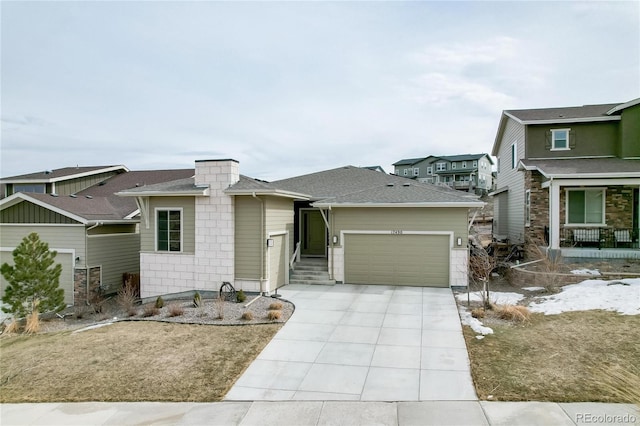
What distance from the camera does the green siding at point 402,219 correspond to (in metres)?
14.1

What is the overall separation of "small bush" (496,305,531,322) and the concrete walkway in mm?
4114

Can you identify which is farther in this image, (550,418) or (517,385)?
(517,385)

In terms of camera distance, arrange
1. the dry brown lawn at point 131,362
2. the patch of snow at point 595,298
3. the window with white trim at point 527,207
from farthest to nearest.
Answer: the window with white trim at point 527,207
the patch of snow at point 595,298
the dry brown lawn at point 131,362

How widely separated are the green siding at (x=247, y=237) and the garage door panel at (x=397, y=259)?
355 centimetres

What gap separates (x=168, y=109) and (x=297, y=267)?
26.7 feet

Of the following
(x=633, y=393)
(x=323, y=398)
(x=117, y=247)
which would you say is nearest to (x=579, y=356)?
(x=633, y=393)

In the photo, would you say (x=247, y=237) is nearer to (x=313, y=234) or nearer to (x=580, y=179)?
(x=313, y=234)

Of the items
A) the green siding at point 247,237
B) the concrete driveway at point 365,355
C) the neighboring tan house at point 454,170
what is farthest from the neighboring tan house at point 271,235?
the neighboring tan house at point 454,170

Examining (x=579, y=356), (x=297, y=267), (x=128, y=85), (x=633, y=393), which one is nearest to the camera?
(x=633, y=393)

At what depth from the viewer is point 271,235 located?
13797 millimetres

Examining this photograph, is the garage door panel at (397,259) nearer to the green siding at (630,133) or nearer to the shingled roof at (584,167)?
the shingled roof at (584,167)

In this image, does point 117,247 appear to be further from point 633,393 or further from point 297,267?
point 633,393

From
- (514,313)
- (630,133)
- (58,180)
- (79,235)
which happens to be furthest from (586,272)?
(58,180)

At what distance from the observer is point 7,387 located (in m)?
7.39
